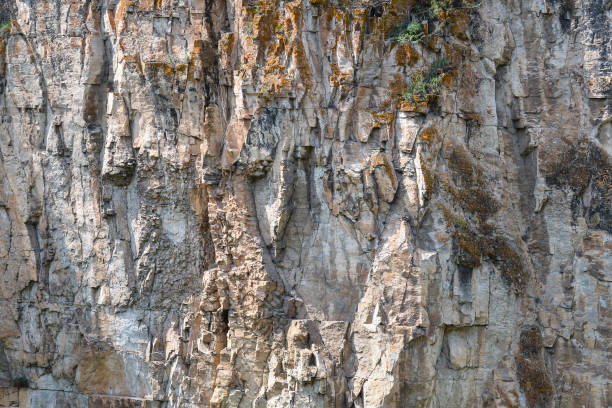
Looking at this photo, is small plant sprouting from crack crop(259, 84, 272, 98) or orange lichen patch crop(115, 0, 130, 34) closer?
small plant sprouting from crack crop(259, 84, 272, 98)

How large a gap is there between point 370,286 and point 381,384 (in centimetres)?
188

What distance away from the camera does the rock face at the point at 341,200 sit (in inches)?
693

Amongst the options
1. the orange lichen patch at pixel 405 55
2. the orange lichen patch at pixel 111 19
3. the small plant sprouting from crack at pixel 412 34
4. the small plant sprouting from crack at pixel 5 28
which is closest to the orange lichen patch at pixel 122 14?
the orange lichen patch at pixel 111 19

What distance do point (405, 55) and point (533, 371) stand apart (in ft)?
22.2

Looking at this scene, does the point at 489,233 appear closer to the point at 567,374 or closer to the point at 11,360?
the point at 567,374

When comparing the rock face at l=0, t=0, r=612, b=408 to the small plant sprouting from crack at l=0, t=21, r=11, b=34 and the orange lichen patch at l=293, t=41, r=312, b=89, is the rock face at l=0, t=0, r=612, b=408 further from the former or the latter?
the small plant sprouting from crack at l=0, t=21, r=11, b=34

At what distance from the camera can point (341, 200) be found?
58.3 ft

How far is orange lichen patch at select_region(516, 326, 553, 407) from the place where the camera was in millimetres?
17969

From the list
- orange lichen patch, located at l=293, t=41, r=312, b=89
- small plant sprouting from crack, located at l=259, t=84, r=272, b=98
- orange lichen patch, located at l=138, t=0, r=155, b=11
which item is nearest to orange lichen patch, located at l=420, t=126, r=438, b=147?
orange lichen patch, located at l=293, t=41, r=312, b=89

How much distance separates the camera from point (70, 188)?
67.0 feet

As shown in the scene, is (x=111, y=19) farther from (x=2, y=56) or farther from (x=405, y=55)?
(x=405, y=55)

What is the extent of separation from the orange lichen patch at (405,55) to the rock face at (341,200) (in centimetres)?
3

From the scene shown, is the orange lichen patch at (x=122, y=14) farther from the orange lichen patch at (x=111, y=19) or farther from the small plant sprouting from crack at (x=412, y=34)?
the small plant sprouting from crack at (x=412, y=34)

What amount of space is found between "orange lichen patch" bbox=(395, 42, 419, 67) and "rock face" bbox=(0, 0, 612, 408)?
1.1 inches
